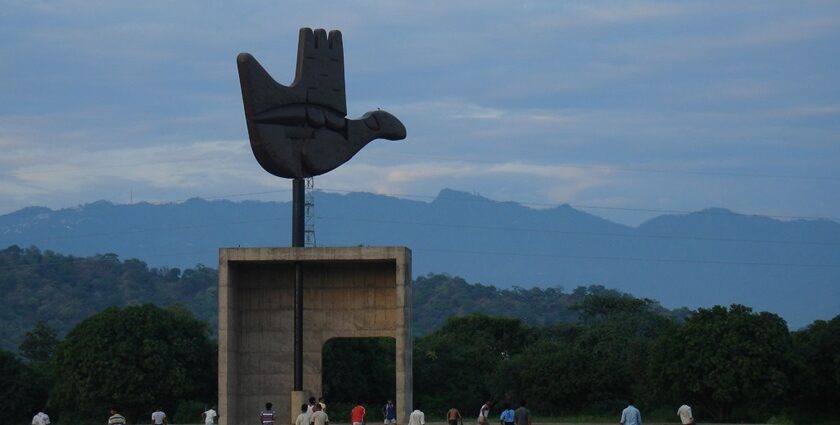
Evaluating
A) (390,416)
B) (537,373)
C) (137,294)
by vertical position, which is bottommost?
(390,416)

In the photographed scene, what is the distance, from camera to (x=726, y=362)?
52.4 m

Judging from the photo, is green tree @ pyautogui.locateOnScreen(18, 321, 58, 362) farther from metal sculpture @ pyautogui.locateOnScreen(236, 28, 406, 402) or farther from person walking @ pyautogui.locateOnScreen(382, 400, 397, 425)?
metal sculpture @ pyautogui.locateOnScreen(236, 28, 406, 402)

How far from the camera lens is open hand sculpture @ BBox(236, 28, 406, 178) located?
34062 mm

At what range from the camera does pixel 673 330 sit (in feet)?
182

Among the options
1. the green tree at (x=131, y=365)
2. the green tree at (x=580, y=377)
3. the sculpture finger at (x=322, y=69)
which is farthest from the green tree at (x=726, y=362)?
the sculpture finger at (x=322, y=69)

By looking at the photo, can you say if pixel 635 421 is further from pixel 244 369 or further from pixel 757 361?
pixel 757 361

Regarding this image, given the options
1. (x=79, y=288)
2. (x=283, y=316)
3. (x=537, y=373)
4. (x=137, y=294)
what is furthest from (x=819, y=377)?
(x=137, y=294)

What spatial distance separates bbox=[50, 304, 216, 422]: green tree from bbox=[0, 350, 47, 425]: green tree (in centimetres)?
192

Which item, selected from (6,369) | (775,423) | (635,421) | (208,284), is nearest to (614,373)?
(775,423)

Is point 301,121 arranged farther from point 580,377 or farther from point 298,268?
point 580,377

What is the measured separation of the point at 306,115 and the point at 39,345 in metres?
62.2

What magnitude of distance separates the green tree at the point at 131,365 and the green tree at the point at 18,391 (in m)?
1.92

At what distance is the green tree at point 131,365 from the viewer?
55.5 m

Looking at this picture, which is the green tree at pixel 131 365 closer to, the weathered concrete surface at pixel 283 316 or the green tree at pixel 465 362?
the green tree at pixel 465 362
